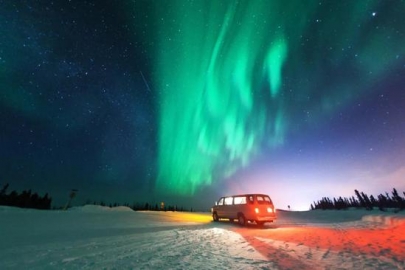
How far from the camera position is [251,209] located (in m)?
17.0

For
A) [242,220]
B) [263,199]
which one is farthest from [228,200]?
[263,199]

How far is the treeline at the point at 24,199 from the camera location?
4409 centimetres

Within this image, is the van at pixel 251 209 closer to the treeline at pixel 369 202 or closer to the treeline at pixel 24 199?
the treeline at pixel 369 202

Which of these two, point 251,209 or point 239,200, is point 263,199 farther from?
point 239,200

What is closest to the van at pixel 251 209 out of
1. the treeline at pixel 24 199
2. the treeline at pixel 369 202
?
the treeline at pixel 369 202

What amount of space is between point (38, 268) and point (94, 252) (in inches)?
76.0

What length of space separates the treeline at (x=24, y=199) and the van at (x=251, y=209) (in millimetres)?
42696

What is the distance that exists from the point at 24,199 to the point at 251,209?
163 ft

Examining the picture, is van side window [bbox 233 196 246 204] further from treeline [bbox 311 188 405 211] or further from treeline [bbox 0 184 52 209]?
treeline [bbox 0 184 52 209]

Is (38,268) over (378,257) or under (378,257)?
under

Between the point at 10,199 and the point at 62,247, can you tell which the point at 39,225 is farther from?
the point at 10,199

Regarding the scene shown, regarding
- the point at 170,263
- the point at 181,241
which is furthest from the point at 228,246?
the point at 170,263

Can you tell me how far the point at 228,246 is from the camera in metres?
9.01

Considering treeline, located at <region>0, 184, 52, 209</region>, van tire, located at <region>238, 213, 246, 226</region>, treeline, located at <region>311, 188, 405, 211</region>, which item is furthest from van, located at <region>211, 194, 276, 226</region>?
treeline, located at <region>0, 184, 52, 209</region>
